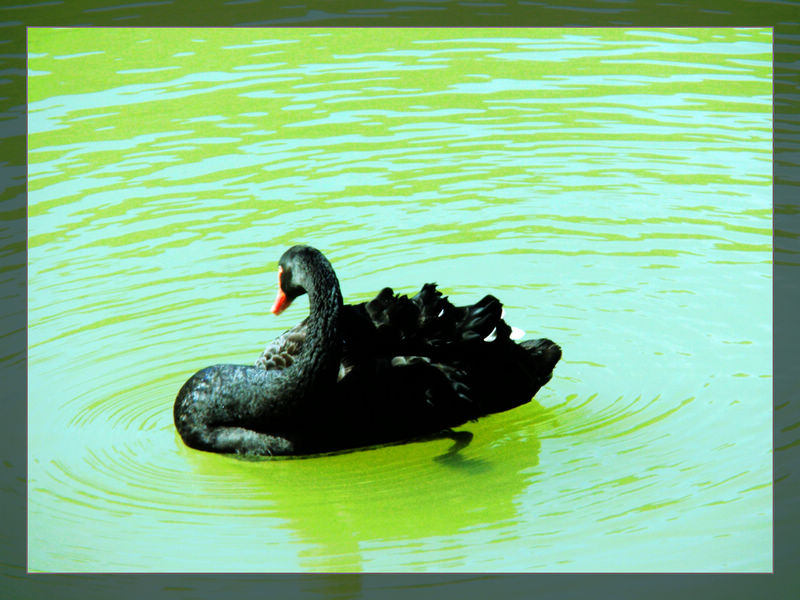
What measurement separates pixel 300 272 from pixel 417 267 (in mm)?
1955

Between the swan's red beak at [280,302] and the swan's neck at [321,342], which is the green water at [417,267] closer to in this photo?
the swan's neck at [321,342]

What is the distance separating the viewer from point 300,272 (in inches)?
205

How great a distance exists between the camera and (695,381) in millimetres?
5863

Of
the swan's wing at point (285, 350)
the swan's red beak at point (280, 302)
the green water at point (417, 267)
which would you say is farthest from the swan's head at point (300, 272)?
the green water at point (417, 267)

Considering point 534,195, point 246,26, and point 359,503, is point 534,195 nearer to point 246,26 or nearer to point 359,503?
point 359,503

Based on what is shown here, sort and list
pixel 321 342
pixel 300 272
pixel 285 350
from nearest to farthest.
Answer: pixel 321 342, pixel 300 272, pixel 285 350

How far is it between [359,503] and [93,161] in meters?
4.39

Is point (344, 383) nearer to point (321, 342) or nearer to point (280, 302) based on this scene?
point (321, 342)

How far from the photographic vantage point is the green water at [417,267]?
15.8ft

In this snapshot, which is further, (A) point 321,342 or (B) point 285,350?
(B) point 285,350

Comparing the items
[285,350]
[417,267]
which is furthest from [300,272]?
[417,267]

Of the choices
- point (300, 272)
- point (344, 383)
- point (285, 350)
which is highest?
point (300, 272)

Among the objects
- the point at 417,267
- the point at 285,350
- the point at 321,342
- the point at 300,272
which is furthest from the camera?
the point at 417,267

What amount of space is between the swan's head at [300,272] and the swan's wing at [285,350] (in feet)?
0.42
